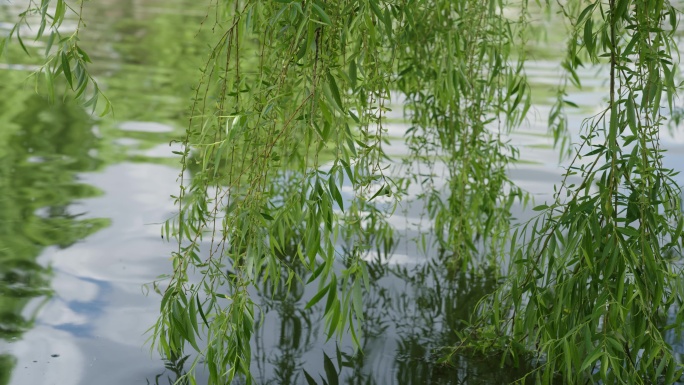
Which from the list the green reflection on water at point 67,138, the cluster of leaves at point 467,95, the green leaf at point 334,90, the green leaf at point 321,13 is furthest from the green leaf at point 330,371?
the green leaf at point 321,13

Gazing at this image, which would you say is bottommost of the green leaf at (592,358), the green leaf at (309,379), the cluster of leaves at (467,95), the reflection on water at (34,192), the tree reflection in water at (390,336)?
the green leaf at (309,379)

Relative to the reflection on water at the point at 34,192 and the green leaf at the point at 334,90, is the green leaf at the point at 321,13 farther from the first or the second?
the reflection on water at the point at 34,192

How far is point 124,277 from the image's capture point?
306cm

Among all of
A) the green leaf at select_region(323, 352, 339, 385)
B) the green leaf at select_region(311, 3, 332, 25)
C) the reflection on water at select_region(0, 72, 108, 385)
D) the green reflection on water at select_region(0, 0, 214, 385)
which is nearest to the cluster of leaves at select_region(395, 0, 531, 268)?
the green leaf at select_region(323, 352, 339, 385)

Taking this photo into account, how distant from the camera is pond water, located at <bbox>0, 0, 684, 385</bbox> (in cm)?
251

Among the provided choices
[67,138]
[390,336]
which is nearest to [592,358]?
[390,336]

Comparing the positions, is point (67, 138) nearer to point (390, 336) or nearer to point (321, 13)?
point (390, 336)

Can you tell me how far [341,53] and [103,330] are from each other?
4.19 ft

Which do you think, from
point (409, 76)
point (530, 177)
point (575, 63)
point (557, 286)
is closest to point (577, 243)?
point (557, 286)

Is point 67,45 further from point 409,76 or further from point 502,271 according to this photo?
point 502,271

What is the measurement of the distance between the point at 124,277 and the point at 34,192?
93 centimetres

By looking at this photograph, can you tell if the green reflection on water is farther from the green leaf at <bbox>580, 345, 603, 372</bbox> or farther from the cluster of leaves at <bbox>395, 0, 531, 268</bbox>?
the green leaf at <bbox>580, 345, 603, 372</bbox>

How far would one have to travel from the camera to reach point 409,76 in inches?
120

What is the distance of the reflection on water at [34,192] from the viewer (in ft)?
9.42
